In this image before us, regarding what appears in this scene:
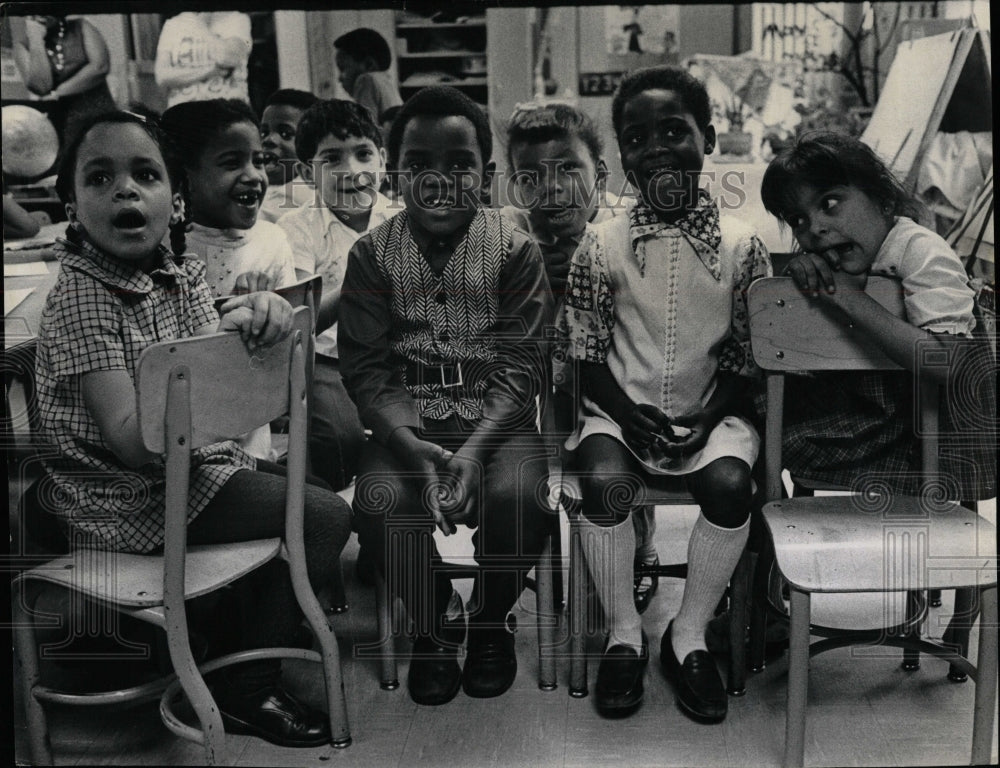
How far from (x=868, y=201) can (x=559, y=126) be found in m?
0.63

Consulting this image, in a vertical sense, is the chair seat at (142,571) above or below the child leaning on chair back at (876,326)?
below

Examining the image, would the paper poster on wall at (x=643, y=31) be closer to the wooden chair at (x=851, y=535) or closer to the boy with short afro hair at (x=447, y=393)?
the boy with short afro hair at (x=447, y=393)

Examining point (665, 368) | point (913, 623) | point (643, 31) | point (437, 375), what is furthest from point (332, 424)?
point (913, 623)

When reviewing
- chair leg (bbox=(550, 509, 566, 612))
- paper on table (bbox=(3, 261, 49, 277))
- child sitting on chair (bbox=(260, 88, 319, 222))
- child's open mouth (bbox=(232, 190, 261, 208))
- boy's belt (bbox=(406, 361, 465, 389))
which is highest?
child sitting on chair (bbox=(260, 88, 319, 222))

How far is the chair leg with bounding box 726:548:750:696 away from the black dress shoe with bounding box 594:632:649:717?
181 mm

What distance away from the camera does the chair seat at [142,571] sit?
1.78 metres

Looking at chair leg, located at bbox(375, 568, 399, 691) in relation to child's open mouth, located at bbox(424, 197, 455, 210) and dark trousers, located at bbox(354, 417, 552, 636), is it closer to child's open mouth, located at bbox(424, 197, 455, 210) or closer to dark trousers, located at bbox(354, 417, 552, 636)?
dark trousers, located at bbox(354, 417, 552, 636)

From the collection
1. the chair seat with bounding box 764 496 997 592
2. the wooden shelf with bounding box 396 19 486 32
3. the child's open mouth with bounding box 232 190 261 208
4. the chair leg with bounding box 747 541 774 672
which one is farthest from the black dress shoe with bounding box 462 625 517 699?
the wooden shelf with bounding box 396 19 486 32

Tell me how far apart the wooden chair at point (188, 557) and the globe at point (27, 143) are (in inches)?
26.9

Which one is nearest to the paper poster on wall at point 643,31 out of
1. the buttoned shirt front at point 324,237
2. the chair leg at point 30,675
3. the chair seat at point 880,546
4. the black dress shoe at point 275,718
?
the buttoned shirt front at point 324,237

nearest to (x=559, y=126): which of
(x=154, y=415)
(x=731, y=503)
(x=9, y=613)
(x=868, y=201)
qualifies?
(x=868, y=201)

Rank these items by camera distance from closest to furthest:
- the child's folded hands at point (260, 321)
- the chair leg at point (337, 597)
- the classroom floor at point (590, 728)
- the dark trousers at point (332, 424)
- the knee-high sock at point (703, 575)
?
the child's folded hands at point (260, 321), the classroom floor at point (590, 728), the knee-high sock at point (703, 575), the dark trousers at point (332, 424), the chair leg at point (337, 597)

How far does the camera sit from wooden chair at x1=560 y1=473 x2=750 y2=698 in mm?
2129

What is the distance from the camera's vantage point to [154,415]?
1.64 meters
